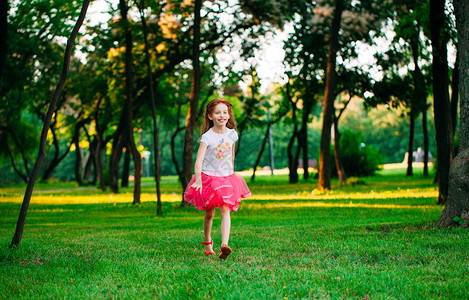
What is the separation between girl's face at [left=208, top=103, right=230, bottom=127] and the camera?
6094 millimetres

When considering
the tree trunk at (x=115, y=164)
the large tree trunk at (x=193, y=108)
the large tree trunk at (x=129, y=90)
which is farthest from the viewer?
the tree trunk at (x=115, y=164)

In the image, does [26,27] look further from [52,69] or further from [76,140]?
[76,140]

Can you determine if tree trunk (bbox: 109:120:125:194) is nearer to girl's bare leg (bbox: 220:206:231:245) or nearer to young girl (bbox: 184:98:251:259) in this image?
young girl (bbox: 184:98:251:259)

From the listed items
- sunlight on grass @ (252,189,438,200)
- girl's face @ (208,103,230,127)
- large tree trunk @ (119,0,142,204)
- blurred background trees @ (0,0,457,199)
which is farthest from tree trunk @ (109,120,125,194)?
girl's face @ (208,103,230,127)

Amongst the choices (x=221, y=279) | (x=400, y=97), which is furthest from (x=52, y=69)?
(x=221, y=279)

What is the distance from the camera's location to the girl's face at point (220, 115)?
609 cm

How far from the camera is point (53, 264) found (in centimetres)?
558

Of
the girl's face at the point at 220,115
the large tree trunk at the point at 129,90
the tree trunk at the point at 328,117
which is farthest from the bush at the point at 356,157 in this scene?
the girl's face at the point at 220,115

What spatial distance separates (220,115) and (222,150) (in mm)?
423

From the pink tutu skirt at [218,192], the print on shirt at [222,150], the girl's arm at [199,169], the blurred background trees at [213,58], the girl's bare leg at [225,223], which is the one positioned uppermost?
the blurred background trees at [213,58]

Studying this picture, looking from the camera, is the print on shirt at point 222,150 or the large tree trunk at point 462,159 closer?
the print on shirt at point 222,150

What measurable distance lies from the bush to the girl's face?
26.9 m

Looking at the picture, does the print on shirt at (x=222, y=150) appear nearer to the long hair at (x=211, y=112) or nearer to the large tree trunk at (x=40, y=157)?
the long hair at (x=211, y=112)

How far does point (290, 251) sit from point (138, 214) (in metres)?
8.13
